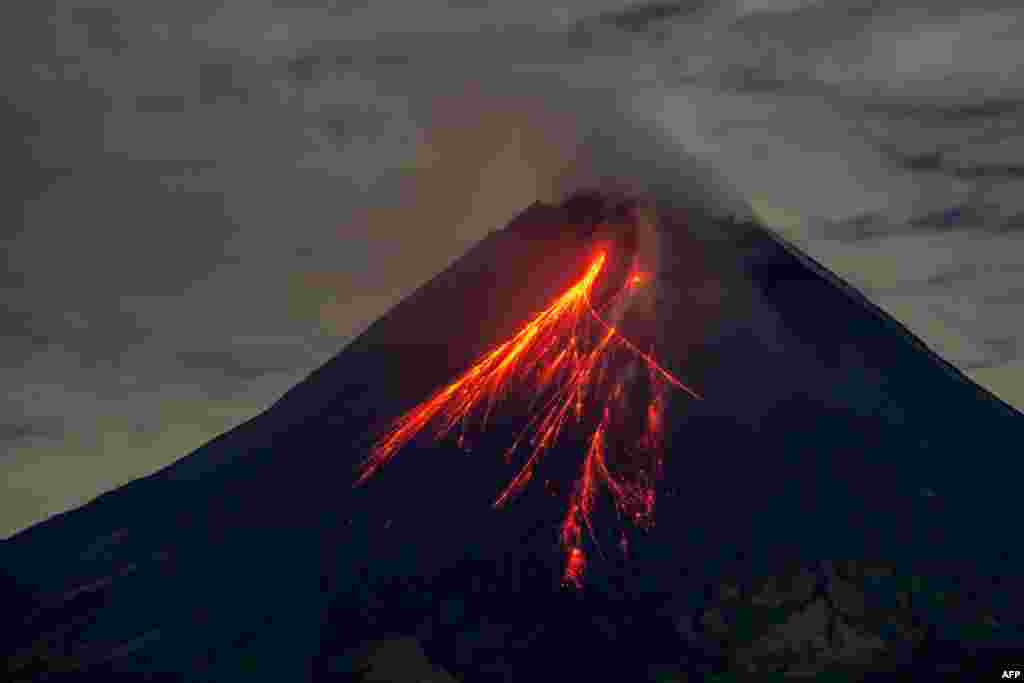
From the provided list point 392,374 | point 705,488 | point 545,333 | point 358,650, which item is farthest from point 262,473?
point 705,488

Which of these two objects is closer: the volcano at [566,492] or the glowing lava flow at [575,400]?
the volcano at [566,492]

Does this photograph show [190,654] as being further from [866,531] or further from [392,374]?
[866,531]

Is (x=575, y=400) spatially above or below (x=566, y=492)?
above

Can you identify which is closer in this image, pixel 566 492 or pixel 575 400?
pixel 566 492

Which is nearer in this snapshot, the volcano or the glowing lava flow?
the volcano

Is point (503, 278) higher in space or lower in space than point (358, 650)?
higher
